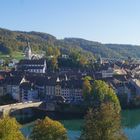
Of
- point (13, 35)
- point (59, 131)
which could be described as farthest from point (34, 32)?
point (59, 131)

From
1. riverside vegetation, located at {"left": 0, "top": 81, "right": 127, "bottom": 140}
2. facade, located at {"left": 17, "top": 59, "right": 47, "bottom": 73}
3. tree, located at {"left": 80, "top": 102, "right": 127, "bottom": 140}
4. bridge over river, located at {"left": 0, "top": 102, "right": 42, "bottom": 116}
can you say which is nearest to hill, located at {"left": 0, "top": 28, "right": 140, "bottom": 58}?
facade, located at {"left": 17, "top": 59, "right": 47, "bottom": 73}

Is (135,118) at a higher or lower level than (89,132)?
lower

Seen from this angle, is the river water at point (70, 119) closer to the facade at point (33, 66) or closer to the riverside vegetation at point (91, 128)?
the riverside vegetation at point (91, 128)

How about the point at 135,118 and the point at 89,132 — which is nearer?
the point at 89,132

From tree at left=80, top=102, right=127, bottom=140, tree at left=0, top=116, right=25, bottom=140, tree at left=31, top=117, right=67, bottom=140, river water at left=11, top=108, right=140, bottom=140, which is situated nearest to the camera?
tree at left=80, top=102, right=127, bottom=140

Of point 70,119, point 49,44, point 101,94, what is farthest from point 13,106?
point 49,44

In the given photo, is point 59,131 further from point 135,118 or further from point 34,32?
point 34,32

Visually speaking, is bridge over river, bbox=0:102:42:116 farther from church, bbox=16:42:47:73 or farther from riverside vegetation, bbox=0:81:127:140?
church, bbox=16:42:47:73
